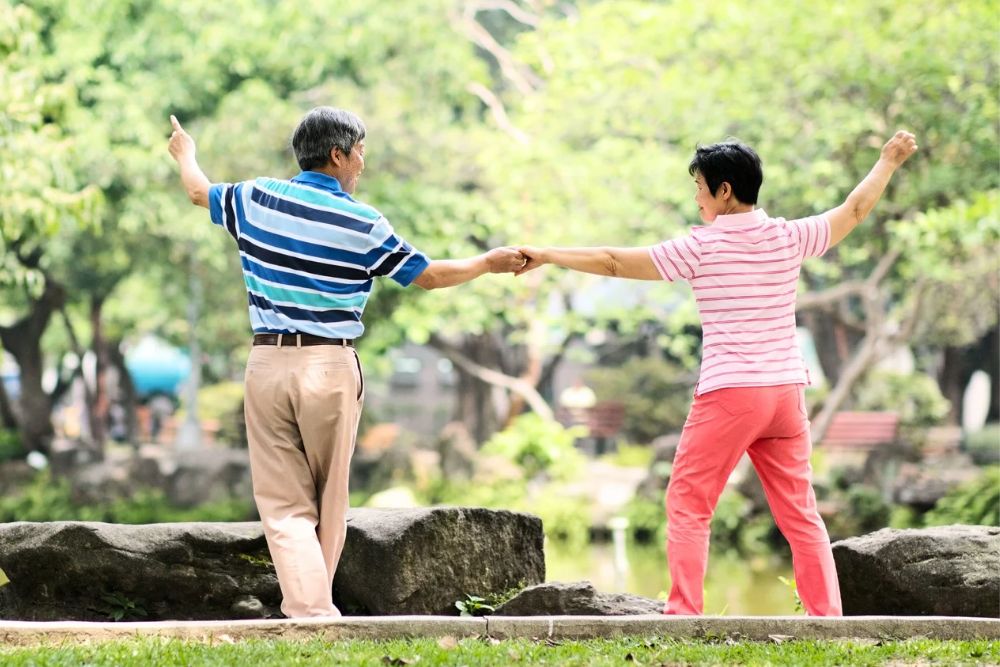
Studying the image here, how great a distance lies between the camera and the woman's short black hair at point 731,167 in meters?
4.24

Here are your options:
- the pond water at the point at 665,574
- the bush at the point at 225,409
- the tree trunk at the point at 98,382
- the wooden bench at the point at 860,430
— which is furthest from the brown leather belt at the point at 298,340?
the tree trunk at the point at 98,382

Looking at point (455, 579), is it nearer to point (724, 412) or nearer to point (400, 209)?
point (724, 412)

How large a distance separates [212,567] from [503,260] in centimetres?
158

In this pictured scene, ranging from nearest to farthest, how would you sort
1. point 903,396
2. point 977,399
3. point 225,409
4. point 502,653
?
point 502,653 < point 903,396 < point 225,409 < point 977,399

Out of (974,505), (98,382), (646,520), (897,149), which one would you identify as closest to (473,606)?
(897,149)

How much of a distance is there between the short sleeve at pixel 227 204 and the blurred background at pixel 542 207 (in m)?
7.56

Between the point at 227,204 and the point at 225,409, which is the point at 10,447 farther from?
the point at 227,204

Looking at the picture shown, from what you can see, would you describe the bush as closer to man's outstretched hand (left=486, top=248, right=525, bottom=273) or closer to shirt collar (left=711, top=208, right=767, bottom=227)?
man's outstretched hand (left=486, top=248, right=525, bottom=273)

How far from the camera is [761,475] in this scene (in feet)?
14.2

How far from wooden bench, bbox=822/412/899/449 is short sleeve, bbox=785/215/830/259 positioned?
52.4 feet

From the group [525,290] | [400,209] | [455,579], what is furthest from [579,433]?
[455,579]

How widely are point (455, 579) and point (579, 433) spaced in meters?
14.1

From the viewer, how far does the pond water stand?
38.6 feet

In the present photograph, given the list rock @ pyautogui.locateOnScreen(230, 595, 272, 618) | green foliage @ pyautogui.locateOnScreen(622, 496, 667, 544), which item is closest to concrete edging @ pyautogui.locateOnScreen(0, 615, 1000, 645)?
rock @ pyautogui.locateOnScreen(230, 595, 272, 618)
